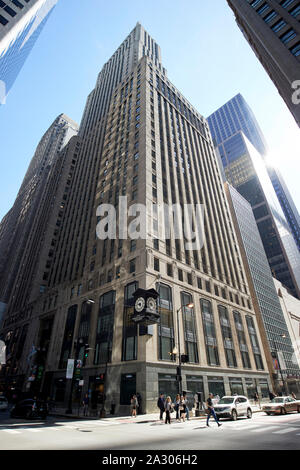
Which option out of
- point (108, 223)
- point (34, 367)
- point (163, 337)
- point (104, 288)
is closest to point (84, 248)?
point (108, 223)

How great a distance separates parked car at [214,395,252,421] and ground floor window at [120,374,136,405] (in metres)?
11.3

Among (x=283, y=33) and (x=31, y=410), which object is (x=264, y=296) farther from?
(x=31, y=410)

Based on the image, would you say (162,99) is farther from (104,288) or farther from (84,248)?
(104,288)

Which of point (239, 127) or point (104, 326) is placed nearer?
point (104, 326)

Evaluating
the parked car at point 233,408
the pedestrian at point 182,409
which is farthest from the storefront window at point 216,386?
the parked car at point 233,408

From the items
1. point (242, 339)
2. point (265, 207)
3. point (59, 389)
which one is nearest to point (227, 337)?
point (242, 339)

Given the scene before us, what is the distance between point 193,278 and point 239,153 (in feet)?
410

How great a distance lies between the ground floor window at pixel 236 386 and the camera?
36216 millimetres

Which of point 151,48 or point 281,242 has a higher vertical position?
point 151,48

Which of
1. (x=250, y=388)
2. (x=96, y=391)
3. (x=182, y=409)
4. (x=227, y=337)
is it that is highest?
(x=227, y=337)

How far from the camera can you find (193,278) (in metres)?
38.5
